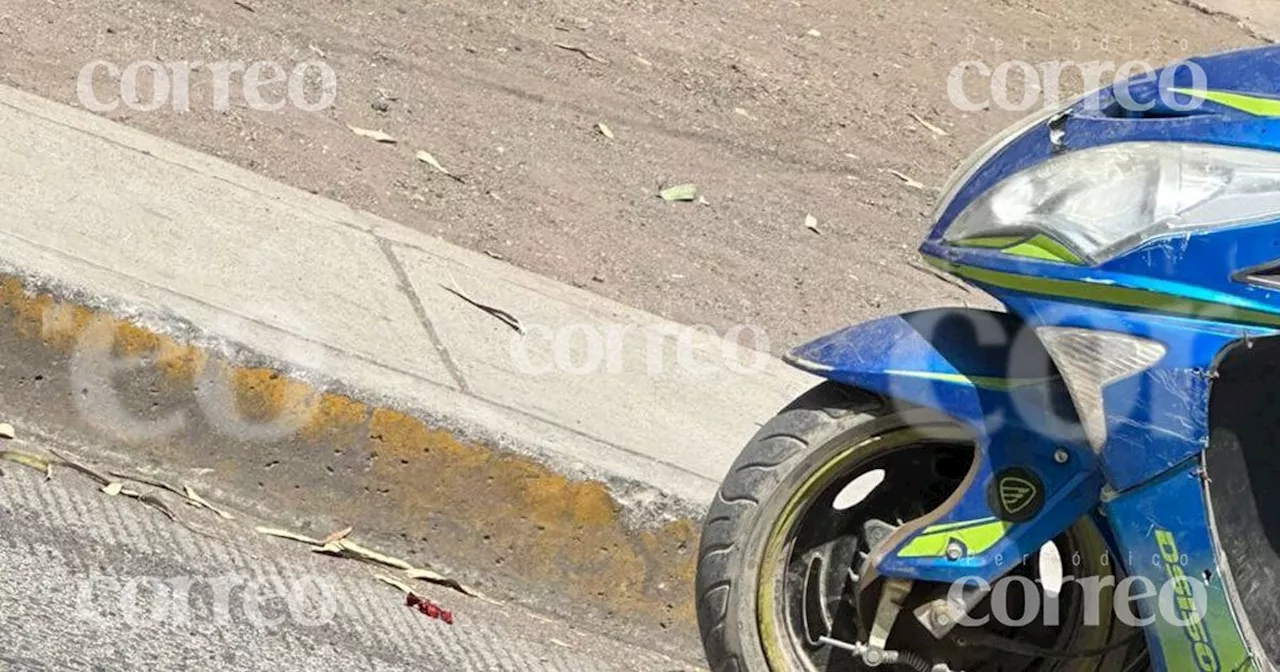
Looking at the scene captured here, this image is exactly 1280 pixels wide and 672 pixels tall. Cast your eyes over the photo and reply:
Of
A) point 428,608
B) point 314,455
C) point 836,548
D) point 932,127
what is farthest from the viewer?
point 932,127

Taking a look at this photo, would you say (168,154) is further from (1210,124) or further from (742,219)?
(1210,124)

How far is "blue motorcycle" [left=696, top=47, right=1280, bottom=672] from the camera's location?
2955mm

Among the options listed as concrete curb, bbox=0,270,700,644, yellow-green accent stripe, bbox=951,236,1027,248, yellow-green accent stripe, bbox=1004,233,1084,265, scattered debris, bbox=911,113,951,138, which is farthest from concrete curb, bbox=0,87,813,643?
scattered debris, bbox=911,113,951,138

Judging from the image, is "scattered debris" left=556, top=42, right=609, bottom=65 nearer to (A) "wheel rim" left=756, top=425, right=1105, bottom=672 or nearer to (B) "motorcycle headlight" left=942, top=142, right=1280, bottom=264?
(A) "wheel rim" left=756, top=425, right=1105, bottom=672

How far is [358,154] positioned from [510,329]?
3.61 feet

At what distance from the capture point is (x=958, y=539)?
3.24 meters

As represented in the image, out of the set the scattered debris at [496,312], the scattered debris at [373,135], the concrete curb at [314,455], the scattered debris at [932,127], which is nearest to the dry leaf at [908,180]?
the scattered debris at [932,127]

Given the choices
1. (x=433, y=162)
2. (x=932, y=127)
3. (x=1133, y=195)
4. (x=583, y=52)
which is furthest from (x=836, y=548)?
(x=932, y=127)

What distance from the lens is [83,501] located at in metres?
3.87

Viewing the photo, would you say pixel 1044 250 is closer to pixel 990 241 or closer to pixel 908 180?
pixel 990 241

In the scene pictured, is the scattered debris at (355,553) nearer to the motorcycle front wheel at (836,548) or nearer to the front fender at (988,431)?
the motorcycle front wheel at (836,548)

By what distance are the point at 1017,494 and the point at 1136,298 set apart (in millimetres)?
444

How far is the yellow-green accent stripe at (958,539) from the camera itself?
10.6ft

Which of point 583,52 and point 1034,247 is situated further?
point 583,52
